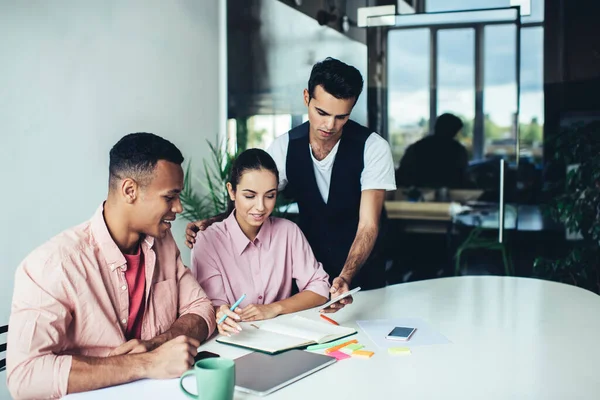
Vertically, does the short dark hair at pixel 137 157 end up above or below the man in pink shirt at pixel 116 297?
above

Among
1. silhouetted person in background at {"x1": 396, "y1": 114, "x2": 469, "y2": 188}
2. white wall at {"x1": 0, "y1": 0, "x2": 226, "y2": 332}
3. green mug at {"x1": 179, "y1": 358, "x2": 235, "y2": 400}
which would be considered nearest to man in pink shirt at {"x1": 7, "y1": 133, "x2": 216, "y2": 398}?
green mug at {"x1": 179, "y1": 358, "x2": 235, "y2": 400}

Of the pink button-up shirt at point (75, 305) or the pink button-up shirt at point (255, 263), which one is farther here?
the pink button-up shirt at point (255, 263)

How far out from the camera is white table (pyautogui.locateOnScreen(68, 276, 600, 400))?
1.40m

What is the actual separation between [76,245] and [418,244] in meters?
3.08

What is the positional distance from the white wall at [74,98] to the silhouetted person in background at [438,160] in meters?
1.46

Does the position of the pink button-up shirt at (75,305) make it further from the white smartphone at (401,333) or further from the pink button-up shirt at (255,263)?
the white smartphone at (401,333)

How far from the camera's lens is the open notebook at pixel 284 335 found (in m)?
1.67

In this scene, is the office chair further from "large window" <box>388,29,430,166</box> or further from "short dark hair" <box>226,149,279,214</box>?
"short dark hair" <box>226,149,279,214</box>

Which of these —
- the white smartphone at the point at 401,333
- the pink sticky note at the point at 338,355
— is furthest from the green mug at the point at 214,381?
the white smartphone at the point at 401,333

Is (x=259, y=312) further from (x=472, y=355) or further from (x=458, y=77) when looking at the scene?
(x=458, y=77)

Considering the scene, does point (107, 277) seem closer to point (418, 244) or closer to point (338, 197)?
point (338, 197)

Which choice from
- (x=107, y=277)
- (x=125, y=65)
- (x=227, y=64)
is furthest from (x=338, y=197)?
(x=227, y=64)

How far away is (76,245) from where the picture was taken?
5.16ft

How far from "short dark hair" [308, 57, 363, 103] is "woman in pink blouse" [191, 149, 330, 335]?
382 millimetres
